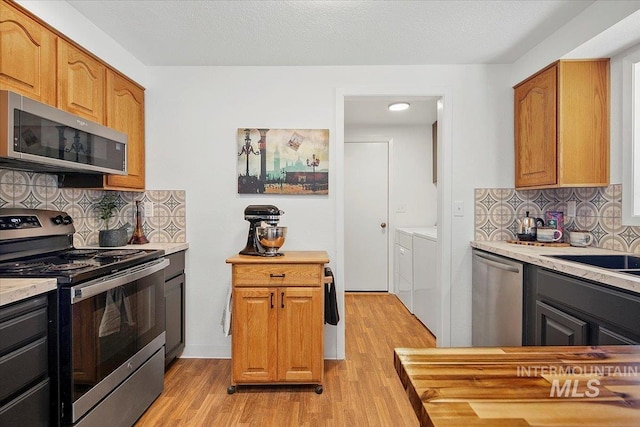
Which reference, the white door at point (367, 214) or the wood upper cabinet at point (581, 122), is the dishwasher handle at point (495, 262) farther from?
the white door at point (367, 214)

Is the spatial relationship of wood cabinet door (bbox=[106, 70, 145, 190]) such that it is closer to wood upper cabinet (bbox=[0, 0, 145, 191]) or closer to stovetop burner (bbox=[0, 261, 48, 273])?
wood upper cabinet (bbox=[0, 0, 145, 191])

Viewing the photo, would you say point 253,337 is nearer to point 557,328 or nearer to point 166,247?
point 166,247

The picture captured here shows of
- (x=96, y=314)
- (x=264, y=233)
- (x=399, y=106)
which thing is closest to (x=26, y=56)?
(x=96, y=314)

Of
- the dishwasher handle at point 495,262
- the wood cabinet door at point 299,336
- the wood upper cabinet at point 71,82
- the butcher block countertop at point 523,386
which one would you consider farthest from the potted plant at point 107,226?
the dishwasher handle at point 495,262

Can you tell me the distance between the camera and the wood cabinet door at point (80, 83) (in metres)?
1.83

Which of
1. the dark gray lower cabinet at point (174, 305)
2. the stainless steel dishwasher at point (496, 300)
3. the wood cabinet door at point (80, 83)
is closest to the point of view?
the wood cabinet door at point (80, 83)

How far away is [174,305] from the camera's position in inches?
98.0

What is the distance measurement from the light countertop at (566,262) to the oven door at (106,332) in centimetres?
211

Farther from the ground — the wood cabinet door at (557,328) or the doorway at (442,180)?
the doorway at (442,180)

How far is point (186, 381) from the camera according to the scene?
234 cm

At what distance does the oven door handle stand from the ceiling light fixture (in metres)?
2.65

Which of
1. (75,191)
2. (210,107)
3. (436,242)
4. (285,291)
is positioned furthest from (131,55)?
(436,242)

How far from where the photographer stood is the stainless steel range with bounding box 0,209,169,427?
1408 millimetres

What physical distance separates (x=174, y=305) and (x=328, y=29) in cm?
211
